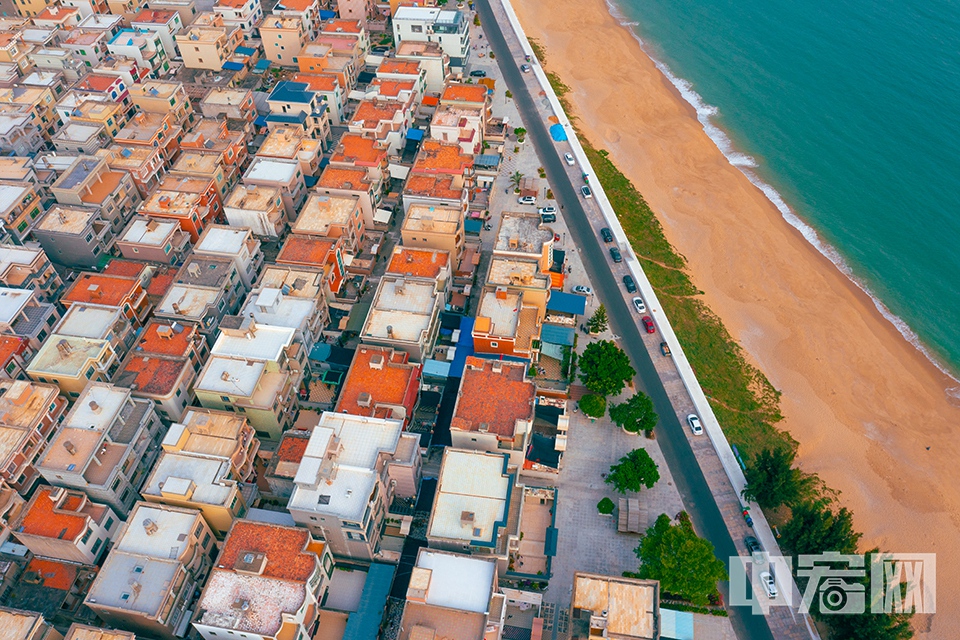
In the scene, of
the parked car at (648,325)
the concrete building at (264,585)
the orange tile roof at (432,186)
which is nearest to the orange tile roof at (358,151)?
the orange tile roof at (432,186)

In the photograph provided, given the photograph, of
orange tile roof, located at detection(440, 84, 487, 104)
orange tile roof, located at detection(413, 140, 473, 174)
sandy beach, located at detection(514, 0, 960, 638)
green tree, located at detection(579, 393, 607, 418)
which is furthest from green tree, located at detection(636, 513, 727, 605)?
orange tile roof, located at detection(440, 84, 487, 104)

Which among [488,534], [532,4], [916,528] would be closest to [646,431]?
[488,534]

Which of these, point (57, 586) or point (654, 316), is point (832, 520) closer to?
point (654, 316)

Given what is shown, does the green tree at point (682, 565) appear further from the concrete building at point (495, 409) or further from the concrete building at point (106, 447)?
the concrete building at point (106, 447)

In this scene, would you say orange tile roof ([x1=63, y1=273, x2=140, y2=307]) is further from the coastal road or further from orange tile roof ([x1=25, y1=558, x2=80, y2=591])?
the coastal road

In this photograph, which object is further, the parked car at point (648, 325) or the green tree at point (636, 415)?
the parked car at point (648, 325)

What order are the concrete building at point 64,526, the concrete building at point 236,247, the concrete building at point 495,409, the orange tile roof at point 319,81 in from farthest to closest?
1. the orange tile roof at point 319,81
2. the concrete building at point 236,247
3. the concrete building at point 495,409
4. the concrete building at point 64,526

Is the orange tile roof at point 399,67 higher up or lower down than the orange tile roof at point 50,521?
higher up
